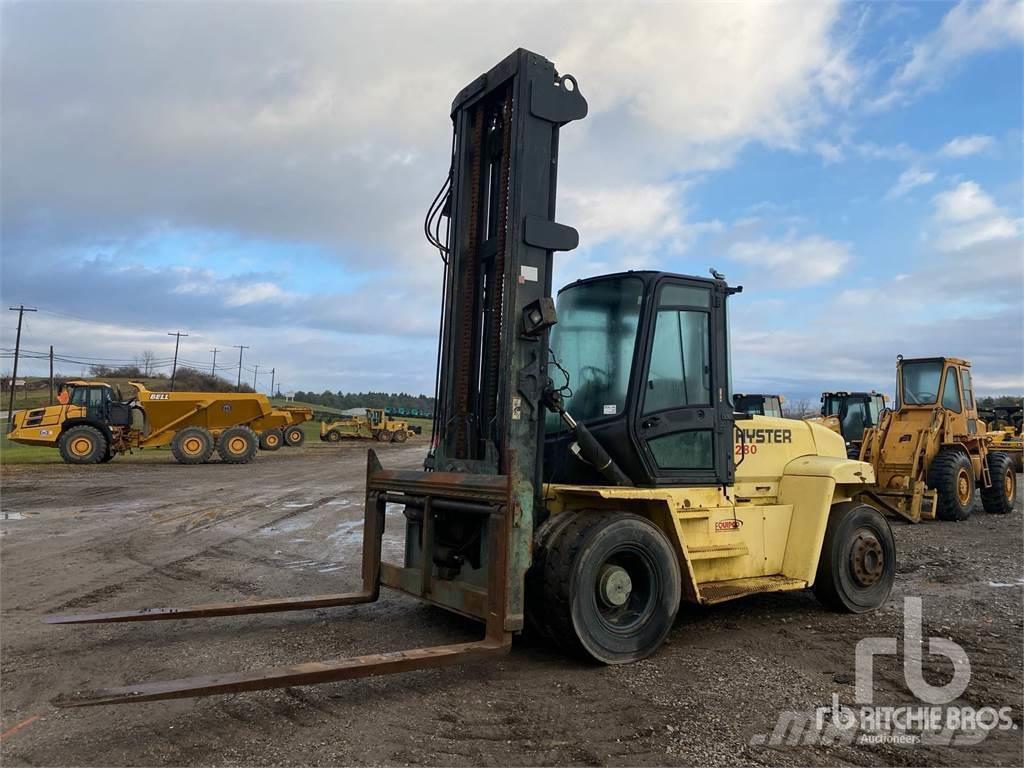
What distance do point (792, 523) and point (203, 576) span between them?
5851 mm

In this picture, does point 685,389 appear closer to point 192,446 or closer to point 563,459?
point 563,459

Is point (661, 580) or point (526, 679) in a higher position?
point (661, 580)

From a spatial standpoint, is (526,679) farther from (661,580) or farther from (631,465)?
(631,465)

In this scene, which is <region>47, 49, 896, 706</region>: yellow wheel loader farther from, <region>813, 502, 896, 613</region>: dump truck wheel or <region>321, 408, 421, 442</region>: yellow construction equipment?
<region>321, 408, 421, 442</region>: yellow construction equipment

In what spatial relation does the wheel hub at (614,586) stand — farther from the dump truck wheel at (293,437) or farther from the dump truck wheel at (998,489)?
the dump truck wheel at (293,437)

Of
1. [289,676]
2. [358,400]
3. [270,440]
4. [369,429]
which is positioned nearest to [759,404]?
[289,676]

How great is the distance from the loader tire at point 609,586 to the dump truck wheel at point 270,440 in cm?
2944

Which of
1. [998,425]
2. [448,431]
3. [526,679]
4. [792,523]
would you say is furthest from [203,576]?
[998,425]

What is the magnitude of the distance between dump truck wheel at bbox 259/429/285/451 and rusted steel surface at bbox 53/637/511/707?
29.2 m

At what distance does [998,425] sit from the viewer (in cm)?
2291

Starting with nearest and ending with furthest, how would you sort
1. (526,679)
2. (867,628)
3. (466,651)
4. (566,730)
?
1. (566,730)
2. (466,651)
3. (526,679)
4. (867,628)

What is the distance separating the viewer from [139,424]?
2430 centimetres

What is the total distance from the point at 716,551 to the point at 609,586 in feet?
3.89

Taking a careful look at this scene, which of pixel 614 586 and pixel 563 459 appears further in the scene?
pixel 563 459
